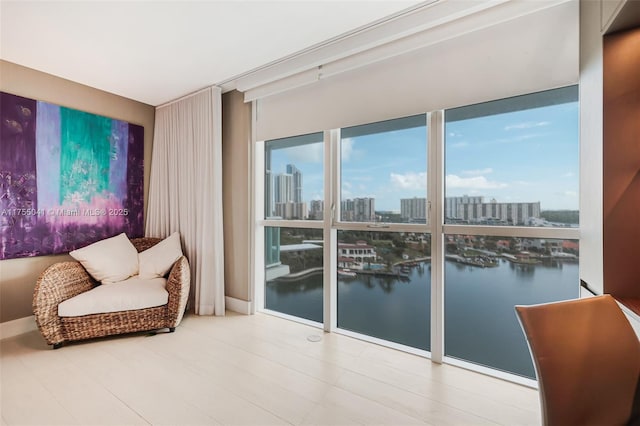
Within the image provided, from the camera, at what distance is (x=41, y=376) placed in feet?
6.31

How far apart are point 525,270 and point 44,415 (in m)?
3.11

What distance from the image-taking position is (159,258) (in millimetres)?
3033

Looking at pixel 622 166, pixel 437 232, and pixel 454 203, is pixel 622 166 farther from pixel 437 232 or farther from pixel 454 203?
pixel 437 232

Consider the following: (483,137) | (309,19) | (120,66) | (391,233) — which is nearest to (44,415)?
(391,233)

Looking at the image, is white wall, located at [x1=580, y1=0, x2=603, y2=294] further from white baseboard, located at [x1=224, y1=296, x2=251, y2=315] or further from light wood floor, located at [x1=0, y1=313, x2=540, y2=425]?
white baseboard, located at [x1=224, y1=296, x2=251, y2=315]

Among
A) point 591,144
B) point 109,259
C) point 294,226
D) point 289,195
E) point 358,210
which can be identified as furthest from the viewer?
point 289,195

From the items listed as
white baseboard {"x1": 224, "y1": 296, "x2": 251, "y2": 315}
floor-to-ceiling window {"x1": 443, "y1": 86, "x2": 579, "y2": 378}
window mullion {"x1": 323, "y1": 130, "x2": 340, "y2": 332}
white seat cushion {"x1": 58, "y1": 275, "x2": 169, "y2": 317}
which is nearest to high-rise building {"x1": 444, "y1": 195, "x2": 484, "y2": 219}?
floor-to-ceiling window {"x1": 443, "y1": 86, "x2": 579, "y2": 378}

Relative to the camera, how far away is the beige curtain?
3117 millimetres

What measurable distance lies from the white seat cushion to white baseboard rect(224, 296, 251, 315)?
0.77 meters

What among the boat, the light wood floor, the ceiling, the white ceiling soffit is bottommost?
the light wood floor

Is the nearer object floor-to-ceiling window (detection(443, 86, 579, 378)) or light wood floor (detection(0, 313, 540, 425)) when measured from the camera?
light wood floor (detection(0, 313, 540, 425))

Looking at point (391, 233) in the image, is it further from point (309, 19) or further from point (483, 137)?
point (309, 19)

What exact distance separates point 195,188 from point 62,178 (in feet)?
4.14

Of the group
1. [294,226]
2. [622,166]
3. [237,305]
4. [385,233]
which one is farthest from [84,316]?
[622,166]
